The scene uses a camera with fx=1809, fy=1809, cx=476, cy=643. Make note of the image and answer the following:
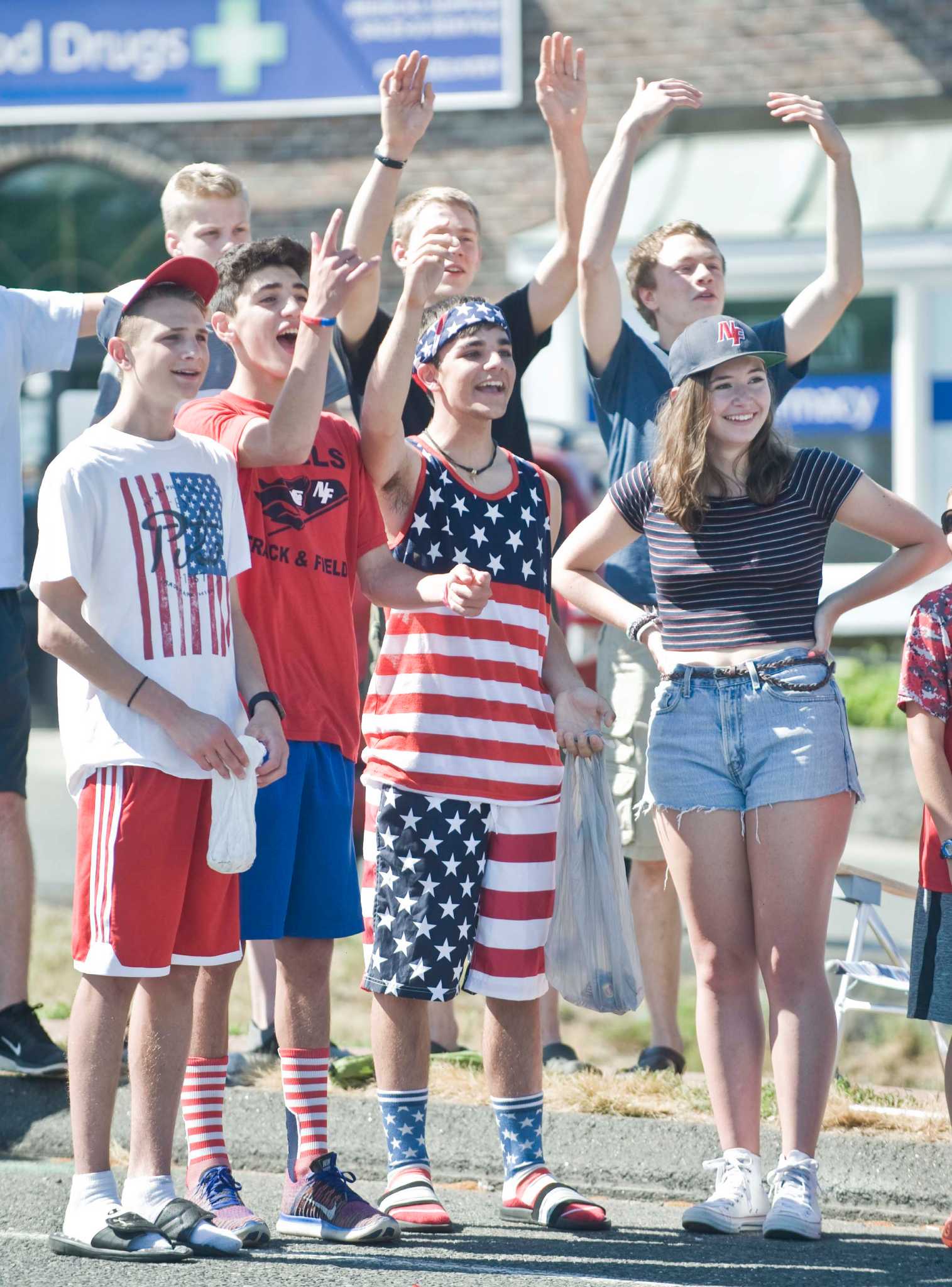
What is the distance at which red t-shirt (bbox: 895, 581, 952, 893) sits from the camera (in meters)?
4.22

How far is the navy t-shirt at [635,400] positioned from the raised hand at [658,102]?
0.58 meters

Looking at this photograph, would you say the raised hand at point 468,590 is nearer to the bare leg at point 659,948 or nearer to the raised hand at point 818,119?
the bare leg at point 659,948

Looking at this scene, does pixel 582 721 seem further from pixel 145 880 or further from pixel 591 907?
pixel 145 880

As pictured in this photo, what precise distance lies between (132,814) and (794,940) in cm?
151

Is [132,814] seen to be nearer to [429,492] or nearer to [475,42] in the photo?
[429,492]

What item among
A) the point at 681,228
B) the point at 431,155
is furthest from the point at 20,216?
the point at 681,228

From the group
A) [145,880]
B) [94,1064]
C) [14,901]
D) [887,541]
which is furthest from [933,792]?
[14,901]

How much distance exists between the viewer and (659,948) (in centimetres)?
526

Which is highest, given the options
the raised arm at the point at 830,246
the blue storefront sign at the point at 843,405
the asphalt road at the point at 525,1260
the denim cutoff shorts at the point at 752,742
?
the blue storefront sign at the point at 843,405

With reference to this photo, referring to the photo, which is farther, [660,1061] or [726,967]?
[660,1061]

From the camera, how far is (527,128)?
41.9ft

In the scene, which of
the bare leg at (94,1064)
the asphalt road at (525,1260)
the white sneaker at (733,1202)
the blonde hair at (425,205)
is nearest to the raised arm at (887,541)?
the white sneaker at (733,1202)

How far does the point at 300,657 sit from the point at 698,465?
1031 millimetres

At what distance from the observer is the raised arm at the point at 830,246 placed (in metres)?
4.86
